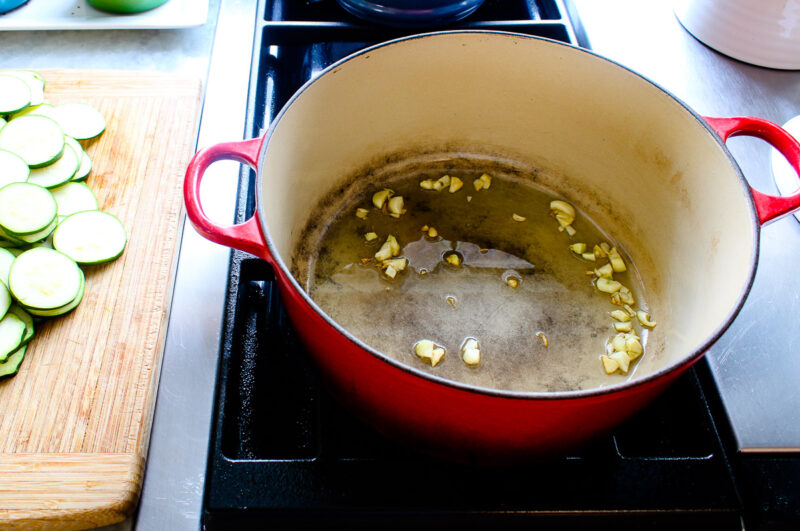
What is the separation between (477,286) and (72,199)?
0.54 meters

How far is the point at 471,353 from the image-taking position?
0.68 m

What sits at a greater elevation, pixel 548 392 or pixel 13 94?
pixel 548 392

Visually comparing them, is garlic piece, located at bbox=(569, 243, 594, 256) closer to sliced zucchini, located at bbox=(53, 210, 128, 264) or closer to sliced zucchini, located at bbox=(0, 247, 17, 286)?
sliced zucchini, located at bbox=(53, 210, 128, 264)

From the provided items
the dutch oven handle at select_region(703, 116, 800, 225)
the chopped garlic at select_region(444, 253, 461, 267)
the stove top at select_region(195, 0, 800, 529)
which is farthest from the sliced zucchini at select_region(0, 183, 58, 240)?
the dutch oven handle at select_region(703, 116, 800, 225)

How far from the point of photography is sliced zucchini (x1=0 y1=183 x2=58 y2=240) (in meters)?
0.73

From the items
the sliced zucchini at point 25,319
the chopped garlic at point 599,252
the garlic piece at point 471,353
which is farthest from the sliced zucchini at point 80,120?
the chopped garlic at point 599,252

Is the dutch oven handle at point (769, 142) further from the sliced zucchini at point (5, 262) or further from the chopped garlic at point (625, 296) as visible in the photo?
the sliced zucchini at point (5, 262)

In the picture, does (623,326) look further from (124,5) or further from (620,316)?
(124,5)

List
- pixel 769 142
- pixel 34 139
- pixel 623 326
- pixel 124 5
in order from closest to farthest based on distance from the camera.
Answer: pixel 769 142 → pixel 623 326 → pixel 34 139 → pixel 124 5

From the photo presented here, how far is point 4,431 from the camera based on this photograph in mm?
626

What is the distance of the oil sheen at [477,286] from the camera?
69cm

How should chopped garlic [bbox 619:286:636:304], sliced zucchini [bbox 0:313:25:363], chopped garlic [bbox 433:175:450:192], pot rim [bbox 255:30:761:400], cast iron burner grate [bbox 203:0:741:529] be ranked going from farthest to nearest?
A: chopped garlic [bbox 433:175:450:192] → chopped garlic [bbox 619:286:636:304] → sliced zucchini [bbox 0:313:25:363] → cast iron burner grate [bbox 203:0:741:529] → pot rim [bbox 255:30:761:400]

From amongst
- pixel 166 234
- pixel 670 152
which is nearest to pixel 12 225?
pixel 166 234

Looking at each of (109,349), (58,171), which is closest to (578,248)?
(109,349)
